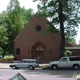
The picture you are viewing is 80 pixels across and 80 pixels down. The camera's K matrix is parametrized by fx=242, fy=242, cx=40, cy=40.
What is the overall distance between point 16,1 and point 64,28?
39.8 m

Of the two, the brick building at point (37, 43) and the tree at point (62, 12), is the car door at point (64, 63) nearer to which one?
the tree at point (62, 12)

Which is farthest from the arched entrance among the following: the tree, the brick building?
the tree

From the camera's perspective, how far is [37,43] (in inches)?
1959

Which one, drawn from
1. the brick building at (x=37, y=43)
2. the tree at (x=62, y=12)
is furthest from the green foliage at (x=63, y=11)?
the brick building at (x=37, y=43)

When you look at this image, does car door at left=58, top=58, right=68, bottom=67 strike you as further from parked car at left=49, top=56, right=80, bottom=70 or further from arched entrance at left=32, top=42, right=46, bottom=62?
arched entrance at left=32, top=42, right=46, bottom=62

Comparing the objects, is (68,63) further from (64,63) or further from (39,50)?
(39,50)

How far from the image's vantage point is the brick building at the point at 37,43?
159 ft

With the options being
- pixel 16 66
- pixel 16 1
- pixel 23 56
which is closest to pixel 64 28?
pixel 16 66

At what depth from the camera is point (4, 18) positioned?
67375 mm

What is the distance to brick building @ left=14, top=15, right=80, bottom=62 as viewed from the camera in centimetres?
4853

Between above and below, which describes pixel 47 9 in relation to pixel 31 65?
above

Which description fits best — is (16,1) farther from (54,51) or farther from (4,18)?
(54,51)

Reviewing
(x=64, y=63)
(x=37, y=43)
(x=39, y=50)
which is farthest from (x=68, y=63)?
(x=37, y=43)

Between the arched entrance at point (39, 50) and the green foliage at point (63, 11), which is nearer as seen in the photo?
the green foliage at point (63, 11)
